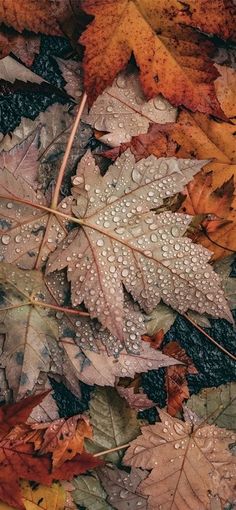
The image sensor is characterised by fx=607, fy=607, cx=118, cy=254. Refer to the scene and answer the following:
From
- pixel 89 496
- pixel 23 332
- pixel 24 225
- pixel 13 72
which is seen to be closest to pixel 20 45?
pixel 13 72

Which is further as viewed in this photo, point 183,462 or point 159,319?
point 159,319

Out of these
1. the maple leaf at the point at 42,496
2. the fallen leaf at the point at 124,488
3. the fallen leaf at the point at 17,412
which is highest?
the fallen leaf at the point at 17,412

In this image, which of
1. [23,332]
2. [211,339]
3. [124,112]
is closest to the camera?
[23,332]

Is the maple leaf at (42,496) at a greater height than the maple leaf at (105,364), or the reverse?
the maple leaf at (105,364)

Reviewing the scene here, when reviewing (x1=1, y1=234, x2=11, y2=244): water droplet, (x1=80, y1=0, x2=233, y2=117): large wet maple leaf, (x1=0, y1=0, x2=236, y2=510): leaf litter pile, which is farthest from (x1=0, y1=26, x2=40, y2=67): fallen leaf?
(x1=1, y1=234, x2=11, y2=244): water droplet

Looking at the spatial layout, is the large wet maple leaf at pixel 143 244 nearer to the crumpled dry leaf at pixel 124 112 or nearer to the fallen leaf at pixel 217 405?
the crumpled dry leaf at pixel 124 112

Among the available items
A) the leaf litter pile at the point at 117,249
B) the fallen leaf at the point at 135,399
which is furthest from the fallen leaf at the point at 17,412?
the fallen leaf at the point at 135,399

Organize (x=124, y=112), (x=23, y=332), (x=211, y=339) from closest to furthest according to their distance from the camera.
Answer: (x=23, y=332), (x=124, y=112), (x=211, y=339)

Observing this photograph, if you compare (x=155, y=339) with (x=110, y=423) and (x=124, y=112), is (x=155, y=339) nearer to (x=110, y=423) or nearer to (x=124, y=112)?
(x=110, y=423)
